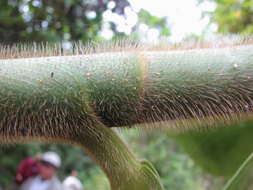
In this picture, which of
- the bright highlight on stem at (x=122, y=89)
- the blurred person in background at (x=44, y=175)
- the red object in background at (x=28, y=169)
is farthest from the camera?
the red object in background at (x=28, y=169)

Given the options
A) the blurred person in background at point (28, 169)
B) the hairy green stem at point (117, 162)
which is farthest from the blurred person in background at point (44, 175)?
the hairy green stem at point (117, 162)

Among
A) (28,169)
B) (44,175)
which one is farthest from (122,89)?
(28,169)

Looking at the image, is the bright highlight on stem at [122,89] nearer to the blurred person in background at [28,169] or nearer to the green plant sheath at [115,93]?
the green plant sheath at [115,93]

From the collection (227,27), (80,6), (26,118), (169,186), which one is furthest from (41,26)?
(169,186)

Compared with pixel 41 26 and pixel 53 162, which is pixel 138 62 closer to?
pixel 41 26

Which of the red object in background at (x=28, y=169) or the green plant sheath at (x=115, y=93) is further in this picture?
the red object in background at (x=28, y=169)

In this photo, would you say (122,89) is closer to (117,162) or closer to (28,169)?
(117,162)

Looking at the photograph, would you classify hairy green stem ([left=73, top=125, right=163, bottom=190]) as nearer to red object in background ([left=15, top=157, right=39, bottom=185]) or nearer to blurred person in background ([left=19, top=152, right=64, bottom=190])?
blurred person in background ([left=19, top=152, right=64, bottom=190])

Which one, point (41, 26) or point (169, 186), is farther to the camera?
point (169, 186)

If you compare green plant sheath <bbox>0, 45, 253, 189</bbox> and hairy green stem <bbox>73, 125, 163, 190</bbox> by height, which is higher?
green plant sheath <bbox>0, 45, 253, 189</bbox>

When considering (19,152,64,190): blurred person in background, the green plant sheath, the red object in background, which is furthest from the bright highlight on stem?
the red object in background

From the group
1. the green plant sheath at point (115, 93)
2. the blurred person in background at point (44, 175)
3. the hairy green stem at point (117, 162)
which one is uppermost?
the green plant sheath at point (115, 93)
